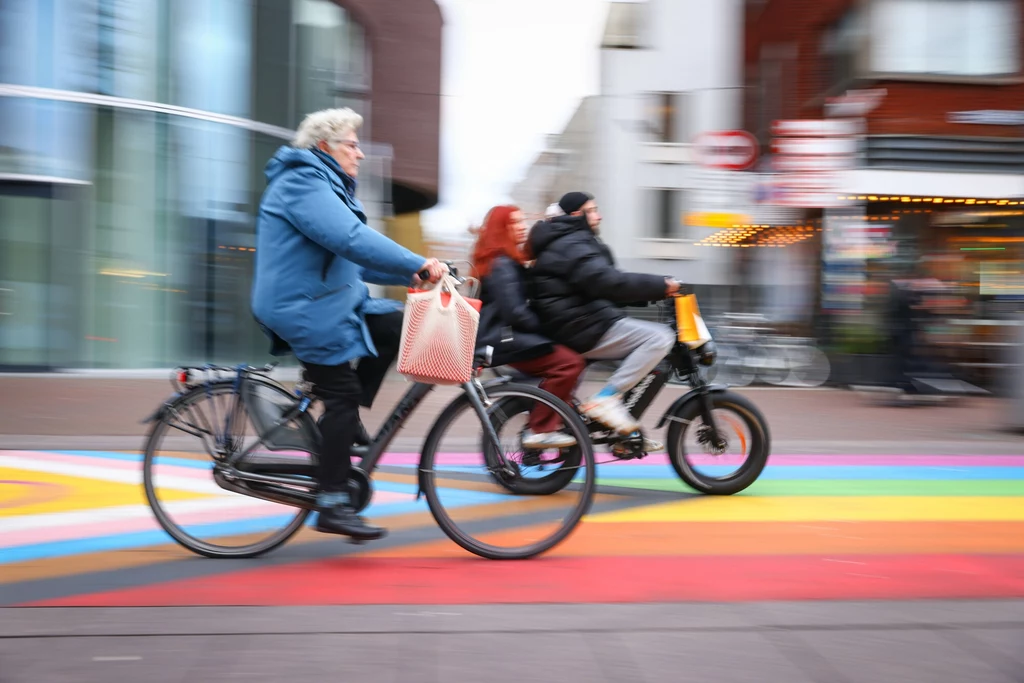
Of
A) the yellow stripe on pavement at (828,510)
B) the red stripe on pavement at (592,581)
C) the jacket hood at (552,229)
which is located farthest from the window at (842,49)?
the red stripe on pavement at (592,581)

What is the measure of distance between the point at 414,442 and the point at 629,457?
287cm

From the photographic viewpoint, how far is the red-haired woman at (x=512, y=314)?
16.8ft

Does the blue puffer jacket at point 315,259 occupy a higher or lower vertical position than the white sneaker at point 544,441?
higher

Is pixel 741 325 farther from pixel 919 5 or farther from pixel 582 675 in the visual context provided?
pixel 582 675

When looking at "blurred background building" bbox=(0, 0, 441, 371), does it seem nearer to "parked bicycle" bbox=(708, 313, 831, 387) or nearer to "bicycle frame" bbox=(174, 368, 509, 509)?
"parked bicycle" bbox=(708, 313, 831, 387)

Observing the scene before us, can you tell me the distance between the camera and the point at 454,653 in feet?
9.86

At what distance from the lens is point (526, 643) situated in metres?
3.11

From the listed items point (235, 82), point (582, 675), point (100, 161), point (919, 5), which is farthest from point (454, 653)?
point (919, 5)

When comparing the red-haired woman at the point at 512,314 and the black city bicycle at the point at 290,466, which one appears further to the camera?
the red-haired woman at the point at 512,314

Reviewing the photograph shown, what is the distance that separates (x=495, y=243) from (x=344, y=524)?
5.94 ft

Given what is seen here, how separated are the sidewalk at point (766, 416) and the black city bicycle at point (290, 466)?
74cm

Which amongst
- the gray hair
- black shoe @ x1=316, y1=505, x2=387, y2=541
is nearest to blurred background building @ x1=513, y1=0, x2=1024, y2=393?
black shoe @ x1=316, y1=505, x2=387, y2=541

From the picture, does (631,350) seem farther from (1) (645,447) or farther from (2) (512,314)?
(2) (512,314)

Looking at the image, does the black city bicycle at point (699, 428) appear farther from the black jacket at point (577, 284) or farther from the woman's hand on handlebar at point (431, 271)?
the woman's hand on handlebar at point (431, 271)
